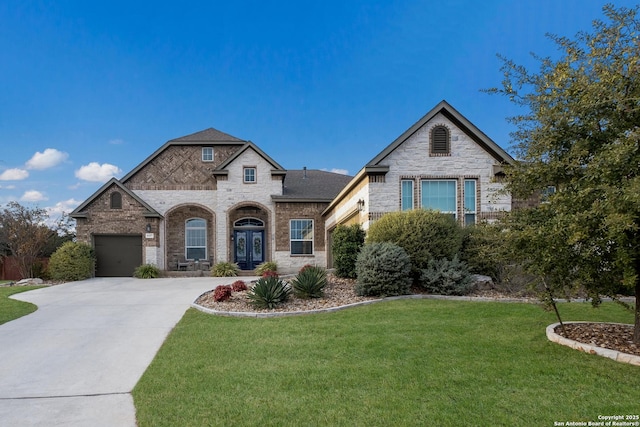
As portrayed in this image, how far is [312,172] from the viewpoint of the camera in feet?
92.9

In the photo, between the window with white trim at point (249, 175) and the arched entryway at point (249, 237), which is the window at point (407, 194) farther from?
the arched entryway at point (249, 237)

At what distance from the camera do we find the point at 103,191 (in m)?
21.9

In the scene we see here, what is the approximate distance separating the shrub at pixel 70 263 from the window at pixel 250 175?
354 inches

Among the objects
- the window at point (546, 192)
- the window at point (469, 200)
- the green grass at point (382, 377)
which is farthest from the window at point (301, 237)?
the window at point (546, 192)

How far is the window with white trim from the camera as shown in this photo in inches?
914

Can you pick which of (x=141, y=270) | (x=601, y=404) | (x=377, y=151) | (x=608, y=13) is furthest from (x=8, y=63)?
(x=601, y=404)

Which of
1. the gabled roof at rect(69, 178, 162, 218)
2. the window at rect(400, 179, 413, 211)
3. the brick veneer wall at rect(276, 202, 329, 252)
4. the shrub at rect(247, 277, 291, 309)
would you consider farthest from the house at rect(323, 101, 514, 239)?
the gabled roof at rect(69, 178, 162, 218)

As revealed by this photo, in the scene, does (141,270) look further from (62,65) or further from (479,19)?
(479,19)

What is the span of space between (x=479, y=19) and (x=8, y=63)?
18.6 metres

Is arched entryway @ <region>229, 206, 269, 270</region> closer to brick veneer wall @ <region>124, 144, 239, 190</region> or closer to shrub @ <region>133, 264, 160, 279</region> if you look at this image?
→ brick veneer wall @ <region>124, 144, 239, 190</region>

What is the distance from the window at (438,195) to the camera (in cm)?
1555

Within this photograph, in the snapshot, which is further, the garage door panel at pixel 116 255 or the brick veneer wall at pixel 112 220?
the garage door panel at pixel 116 255

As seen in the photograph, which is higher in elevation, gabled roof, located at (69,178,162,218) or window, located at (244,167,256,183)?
window, located at (244,167,256,183)

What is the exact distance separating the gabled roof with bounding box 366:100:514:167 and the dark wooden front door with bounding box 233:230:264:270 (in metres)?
11.2
